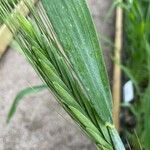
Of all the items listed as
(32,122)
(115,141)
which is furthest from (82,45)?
(32,122)

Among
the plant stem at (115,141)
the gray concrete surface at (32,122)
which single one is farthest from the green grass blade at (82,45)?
the gray concrete surface at (32,122)

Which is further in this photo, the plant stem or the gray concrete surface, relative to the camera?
the gray concrete surface

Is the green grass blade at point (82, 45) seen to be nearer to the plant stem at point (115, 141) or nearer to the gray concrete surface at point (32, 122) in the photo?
the plant stem at point (115, 141)

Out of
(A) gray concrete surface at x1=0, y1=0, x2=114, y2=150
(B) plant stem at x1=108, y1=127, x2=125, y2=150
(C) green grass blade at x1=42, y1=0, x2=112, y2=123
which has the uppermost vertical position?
(C) green grass blade at x1=42, y1=0, x2=112, y2=123

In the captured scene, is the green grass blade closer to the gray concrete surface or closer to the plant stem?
the plant stem

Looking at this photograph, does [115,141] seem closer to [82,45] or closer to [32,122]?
[82,45]

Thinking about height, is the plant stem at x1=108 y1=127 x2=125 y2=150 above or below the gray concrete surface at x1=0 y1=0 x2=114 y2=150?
above

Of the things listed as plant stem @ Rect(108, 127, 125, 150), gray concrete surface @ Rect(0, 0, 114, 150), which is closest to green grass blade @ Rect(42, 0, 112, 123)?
plant stem @ Rect(108, 127, 125, 150)

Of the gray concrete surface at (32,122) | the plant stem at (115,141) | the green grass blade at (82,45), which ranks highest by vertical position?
the green grass blade at (82,45)

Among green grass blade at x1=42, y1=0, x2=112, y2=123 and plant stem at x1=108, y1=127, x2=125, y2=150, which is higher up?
green grass blade at x1=42, y1=0, x2=112, y2=123

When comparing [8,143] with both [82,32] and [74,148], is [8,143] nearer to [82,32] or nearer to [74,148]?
[74,148]
